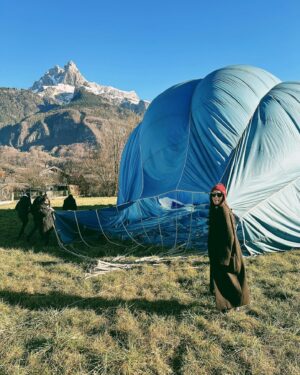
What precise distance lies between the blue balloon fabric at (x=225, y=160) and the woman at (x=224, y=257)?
244 centimetres

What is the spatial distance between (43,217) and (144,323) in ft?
17.2

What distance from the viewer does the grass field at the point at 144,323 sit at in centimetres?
353

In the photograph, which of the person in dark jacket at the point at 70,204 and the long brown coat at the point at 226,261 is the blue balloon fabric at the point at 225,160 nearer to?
the long brown coat at the point at 226,261

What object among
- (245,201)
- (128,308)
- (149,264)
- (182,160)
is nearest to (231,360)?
(128,308)

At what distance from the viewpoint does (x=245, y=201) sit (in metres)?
7.11

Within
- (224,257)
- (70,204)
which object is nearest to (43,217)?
(70,204)

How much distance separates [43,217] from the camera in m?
8.90

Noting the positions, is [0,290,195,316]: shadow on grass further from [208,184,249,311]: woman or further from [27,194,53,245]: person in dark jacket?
[27,194,53,245]: person in dark jacket

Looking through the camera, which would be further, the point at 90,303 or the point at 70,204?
the point at 70,204

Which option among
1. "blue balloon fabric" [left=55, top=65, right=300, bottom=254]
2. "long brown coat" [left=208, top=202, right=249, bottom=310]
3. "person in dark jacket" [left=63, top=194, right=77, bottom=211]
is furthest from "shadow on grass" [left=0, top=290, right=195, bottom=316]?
"person in dark jacket" [left=63, top=194, right=77, bottom=211]

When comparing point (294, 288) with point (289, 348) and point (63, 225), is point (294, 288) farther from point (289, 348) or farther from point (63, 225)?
point (63, 225)

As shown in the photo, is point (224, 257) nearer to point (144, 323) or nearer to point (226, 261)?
point (226, 261)

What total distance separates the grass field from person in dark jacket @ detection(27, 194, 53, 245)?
2161 mm

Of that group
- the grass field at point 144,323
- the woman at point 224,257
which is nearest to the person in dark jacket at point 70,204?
the grass field at point 144,323
